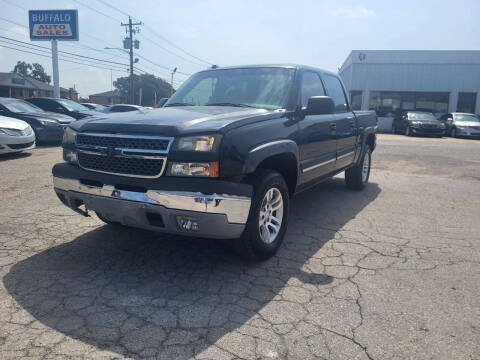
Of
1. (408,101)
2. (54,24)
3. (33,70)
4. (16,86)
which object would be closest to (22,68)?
(33,70)

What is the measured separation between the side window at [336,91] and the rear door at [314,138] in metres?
0.28

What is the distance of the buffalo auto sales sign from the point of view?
28.3 metres

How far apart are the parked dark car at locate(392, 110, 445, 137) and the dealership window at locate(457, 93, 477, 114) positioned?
1038 cm

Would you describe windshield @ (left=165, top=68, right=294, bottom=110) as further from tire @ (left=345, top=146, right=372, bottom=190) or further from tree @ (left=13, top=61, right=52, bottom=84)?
tree @ (left=13, top=61, right=52, bottom=84)

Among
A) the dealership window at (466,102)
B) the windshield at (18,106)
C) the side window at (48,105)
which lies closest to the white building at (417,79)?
the dealership window at (466,102)

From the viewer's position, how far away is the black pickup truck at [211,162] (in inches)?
112

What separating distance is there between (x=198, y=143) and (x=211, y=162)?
18cm

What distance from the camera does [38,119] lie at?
11.4 meters

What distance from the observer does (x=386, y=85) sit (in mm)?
30656

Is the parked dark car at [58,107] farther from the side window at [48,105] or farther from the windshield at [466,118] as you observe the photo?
the windshield at [466,118]

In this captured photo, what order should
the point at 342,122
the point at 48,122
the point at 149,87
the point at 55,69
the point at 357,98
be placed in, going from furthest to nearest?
the point at 149,87
the point at 357,98
the point at 55,69
the point at 48,122
the point at 342,122

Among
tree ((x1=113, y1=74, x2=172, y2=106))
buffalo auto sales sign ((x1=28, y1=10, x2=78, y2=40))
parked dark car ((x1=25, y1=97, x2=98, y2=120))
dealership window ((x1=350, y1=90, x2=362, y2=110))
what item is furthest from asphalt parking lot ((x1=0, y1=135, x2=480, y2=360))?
tree ((x1=113, y1=74, x2=172, y2=106))

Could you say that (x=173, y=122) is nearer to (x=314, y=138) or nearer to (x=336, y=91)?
(x=314, y=138)

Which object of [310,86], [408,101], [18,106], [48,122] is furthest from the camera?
[408,101]
